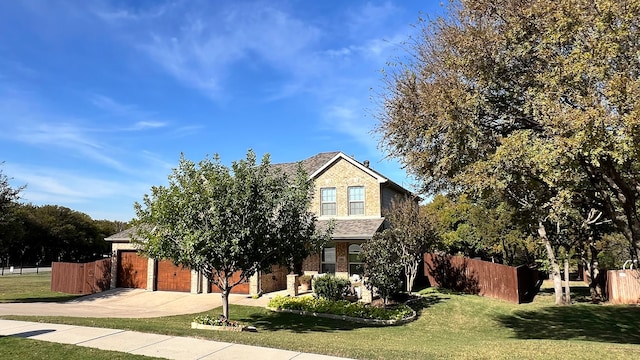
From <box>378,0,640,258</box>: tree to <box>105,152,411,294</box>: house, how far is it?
11764mm

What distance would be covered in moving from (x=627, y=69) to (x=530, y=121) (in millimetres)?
2657

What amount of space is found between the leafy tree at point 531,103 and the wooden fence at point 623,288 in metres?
13.7

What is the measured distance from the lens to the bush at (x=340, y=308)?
17.2m

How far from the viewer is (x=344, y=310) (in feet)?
57.5

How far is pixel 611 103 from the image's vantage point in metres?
8.32

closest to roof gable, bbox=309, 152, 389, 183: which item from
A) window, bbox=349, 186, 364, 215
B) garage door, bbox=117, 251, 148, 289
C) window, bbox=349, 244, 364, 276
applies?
window, bbox=349, 186, 364, 215

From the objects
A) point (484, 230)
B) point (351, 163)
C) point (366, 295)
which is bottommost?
point (366, 295)

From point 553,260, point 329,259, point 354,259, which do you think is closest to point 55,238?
point 329,259

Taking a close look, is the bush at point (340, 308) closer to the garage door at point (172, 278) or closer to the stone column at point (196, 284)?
the stone column at point (196, 284)

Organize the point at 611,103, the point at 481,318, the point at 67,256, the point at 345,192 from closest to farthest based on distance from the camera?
the point at 611,103
the point at 481,318
the point at 345,192
the point at 67,256

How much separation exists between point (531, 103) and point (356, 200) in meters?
16.4

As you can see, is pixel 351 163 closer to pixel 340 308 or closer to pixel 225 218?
pixel 340 308

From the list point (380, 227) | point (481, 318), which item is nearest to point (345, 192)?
point (380, 227)

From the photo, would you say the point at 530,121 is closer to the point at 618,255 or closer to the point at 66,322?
the point at 66,322
